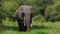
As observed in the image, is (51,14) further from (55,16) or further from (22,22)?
(22,22)

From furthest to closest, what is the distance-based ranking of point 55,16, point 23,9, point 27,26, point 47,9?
point 47,9 → point 55,16 → point 23,9 → point 27,26

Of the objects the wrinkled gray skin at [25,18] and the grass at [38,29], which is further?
the wrinkled gray skin at [25,18]

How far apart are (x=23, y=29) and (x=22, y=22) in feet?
1.69

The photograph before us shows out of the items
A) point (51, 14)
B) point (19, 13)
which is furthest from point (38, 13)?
point (19, 13)

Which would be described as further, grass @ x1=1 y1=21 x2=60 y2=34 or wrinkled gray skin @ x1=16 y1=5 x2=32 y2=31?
wrinkled gray skin @ x1=16 y1=5 x2=32 y2=31

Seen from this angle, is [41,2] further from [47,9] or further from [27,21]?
[27,21]

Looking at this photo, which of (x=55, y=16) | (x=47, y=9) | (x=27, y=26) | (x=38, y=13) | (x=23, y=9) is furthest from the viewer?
(x=38, y=13)

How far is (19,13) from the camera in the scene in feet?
51.0

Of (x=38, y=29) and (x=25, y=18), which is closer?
(x=25, y=18)

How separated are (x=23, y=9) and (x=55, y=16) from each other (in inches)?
798

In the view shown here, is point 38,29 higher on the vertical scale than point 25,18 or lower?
lower

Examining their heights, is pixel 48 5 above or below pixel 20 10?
below

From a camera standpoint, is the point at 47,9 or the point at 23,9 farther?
the point at 47,9

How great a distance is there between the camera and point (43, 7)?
3972 centimetres
